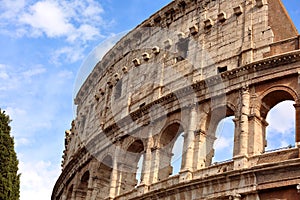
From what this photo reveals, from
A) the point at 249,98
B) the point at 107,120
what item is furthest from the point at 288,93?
the point at 107,120

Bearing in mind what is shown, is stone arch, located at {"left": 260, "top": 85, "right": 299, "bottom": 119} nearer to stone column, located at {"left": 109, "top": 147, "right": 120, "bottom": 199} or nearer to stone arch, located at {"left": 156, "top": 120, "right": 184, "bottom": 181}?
stone arch, located at {"left": 156, "top": 120, "right": 184, "bottom": 181}

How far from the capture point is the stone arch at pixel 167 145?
22234mm

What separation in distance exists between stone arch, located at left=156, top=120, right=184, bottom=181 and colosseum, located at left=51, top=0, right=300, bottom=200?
0.04 m

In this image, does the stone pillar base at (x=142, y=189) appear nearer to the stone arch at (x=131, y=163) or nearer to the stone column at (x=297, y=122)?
the stone arch at (x=131, y=163)

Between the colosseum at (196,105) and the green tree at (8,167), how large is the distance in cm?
499

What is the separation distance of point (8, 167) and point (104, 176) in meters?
8.29

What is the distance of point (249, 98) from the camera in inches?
801

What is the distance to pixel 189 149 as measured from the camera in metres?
21.1

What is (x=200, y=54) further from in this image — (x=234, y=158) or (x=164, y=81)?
(x=234, y=158)

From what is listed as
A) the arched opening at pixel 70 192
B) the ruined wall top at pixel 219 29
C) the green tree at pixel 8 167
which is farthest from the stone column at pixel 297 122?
the arched opening at pixel 70 192

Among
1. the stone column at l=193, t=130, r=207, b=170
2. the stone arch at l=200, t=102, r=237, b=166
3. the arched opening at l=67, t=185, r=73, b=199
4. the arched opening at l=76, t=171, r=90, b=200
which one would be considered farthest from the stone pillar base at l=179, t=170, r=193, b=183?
the arched opening at l=67, t=185, r=73, b=199

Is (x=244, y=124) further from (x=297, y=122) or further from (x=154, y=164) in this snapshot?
(x=154, y=164)

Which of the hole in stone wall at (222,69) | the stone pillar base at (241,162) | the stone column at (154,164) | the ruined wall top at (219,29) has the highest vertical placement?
the ruined wall top at (219,29)

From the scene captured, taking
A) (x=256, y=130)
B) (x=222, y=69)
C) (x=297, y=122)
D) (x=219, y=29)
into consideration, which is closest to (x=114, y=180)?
(x=222, y=69)
